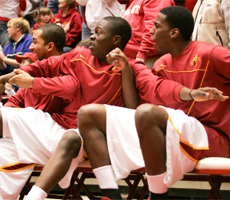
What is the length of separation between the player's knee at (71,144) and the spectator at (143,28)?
3.29 feet

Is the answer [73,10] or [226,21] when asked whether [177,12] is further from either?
[73,10]

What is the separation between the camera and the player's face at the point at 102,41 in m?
2.59

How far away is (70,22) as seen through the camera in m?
4.64

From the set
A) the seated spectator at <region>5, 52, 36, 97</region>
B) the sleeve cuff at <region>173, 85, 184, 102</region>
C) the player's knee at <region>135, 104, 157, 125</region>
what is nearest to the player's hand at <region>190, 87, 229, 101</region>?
the sleeve cuff at <region>173, 85, 184, 102</region>

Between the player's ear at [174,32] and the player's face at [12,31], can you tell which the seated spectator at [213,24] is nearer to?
the player's ear at [174,32]

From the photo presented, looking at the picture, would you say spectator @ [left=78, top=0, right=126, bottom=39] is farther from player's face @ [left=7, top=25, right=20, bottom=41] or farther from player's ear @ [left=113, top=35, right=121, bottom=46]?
player's face @ [left=7, top=25, right=20, bottom=41]

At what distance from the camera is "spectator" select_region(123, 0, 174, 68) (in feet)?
9.70

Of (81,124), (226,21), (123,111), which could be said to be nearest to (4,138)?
(81,124)

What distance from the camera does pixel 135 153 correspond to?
6.87ft

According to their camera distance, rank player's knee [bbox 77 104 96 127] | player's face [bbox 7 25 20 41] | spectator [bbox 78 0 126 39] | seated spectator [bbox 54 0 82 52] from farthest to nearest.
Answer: player's face [bbox 7 25 20 41] → seated spectator [bbox 54 0 82 52] → spectator [bbox 78 0 126 39] → player's knee [bbox 77 104 96 127]

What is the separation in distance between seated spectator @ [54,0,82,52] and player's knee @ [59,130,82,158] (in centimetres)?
235

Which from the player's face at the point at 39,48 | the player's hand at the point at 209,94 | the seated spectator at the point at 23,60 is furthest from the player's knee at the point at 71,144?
the seated spectator at the point at 23,60

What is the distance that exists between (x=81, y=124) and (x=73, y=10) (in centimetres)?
299

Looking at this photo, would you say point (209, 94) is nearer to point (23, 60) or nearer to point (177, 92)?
point (177, 92)
